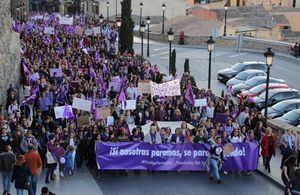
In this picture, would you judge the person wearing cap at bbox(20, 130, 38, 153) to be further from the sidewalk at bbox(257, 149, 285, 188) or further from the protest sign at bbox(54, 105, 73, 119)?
the sidewalk at bbox(257, 149, 285, 188)

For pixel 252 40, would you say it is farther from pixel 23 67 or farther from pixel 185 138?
pixel 185 138

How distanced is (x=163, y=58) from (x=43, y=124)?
3137 centimetres

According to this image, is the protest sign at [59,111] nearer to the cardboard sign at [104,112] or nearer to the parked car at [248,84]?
the cardboard sign at [104,112]

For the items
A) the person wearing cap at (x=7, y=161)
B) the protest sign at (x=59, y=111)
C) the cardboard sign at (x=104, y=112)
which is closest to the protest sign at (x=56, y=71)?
the protest sign at (x=59, y=111)

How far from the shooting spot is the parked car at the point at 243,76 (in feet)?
116

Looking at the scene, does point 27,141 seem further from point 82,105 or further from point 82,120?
point 82,105

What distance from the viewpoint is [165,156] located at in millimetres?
18125

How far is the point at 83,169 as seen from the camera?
1862 cm

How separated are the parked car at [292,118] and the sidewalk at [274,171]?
11.3 feet

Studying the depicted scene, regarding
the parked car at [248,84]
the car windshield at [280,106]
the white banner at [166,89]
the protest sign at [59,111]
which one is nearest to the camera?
the protest sign at [59,111]

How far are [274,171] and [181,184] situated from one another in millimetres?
3231

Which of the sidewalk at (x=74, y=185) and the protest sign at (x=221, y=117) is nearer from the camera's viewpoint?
the sidewalk at (x=74, y=185)

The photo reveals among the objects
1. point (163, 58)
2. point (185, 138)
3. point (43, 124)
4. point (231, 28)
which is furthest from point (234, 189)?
point (231, 28)

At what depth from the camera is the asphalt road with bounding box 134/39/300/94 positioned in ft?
131
